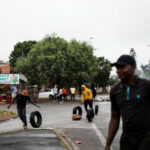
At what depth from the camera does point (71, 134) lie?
34.2 feet

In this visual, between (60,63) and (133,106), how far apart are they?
3466 centimetres

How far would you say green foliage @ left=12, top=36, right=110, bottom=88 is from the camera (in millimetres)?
38250

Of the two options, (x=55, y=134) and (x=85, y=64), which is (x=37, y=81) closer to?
(x=85, y=64)

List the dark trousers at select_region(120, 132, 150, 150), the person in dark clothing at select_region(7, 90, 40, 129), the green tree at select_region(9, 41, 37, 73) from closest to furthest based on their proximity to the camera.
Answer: the dark trousers at select_region(120, 132, 150, 150), the person in dark clothing at select_region(7, 90, 40, 129), the green tree at select_region(9, 41, 37, 73)

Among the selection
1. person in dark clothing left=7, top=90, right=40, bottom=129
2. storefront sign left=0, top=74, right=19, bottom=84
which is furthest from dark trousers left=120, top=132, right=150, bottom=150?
storefront sign left=0, top=74, right=19, bottom=84

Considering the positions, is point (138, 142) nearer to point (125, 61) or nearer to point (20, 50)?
point (125, 61)

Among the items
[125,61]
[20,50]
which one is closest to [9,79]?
[20,50]

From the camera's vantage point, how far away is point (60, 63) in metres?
38.1

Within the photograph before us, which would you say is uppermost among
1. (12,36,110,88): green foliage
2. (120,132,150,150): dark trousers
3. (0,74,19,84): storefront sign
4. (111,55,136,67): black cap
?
(12,36,110,88): green foliage

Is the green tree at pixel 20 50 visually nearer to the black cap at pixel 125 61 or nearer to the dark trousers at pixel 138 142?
the black cap at pixel 125 61

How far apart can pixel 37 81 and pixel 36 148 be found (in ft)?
108

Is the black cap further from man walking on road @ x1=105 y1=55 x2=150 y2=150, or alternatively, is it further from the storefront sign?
the storefront sign

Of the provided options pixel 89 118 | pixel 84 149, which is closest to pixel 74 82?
pixel 89 118

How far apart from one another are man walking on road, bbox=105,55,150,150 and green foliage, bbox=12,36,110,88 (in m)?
34.0
